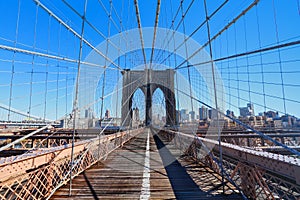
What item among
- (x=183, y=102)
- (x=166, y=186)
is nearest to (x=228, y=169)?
(x=166, y=186)

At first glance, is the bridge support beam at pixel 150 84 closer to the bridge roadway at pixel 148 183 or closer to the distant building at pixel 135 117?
the distant building at pixel 135 117

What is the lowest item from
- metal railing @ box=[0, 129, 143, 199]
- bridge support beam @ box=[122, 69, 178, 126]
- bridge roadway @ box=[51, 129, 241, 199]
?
bridge roadway @ box=[51, 129, 241, 199]

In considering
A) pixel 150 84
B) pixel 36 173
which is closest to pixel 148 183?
pixel 36 173

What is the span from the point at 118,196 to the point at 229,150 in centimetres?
118

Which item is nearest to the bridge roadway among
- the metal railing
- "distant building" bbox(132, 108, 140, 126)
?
the metal railing

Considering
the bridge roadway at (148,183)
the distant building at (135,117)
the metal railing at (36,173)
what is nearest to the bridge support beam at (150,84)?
the distant building at (135,117)

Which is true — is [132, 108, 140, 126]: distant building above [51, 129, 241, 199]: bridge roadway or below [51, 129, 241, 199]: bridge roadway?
above

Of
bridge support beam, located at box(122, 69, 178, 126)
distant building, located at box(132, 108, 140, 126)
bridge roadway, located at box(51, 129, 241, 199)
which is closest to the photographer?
bridge roadway, located at box(51, 129, 241, 199)

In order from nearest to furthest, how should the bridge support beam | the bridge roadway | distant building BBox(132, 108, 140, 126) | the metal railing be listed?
the metal railing → the bridge roadway → the bridge support beam → distant building BBox(132, 108, 140, 126)

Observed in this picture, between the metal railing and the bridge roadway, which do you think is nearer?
the metal railing

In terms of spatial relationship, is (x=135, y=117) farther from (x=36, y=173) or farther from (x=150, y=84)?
(x=36, y=173)

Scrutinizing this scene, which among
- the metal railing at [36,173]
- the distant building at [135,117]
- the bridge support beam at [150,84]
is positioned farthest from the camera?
the distant building at [135,117]

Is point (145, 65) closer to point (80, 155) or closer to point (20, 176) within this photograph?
point (80, 155)

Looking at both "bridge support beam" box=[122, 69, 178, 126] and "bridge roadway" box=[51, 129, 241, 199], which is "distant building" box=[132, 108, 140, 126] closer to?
"bridge support beam" box=[122, 69, 178, 126]
